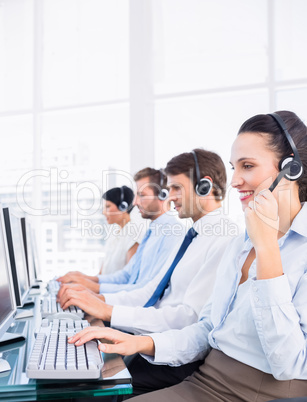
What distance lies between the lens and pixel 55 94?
4695 mm

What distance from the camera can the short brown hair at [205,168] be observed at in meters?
2.03

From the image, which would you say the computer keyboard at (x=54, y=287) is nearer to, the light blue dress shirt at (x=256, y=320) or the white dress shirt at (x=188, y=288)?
the white dress shirt at (x=188, y=288)

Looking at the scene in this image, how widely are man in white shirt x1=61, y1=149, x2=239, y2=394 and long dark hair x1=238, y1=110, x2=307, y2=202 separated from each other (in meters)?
0.58

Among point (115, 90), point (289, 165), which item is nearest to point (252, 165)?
point (289, 165)

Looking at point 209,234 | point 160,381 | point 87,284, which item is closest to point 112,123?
point 87,284

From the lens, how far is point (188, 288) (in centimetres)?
166

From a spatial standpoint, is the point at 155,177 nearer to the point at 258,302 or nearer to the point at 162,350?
the point at 162,350

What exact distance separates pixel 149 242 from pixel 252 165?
1.50 metres

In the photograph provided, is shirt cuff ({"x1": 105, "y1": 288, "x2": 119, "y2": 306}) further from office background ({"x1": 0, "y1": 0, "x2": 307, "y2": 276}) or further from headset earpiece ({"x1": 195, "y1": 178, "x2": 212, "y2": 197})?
office background ({"x1": 0, "y1": 0, "x2": 307, "y2": 276})

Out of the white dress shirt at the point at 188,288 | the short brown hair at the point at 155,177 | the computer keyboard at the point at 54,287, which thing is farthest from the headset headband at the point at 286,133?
the short brown hair at the point at 155,177

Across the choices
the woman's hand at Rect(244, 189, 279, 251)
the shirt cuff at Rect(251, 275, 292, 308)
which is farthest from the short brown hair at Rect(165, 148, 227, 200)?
the shirt cuff at Rect(251, 275, 292, 308)

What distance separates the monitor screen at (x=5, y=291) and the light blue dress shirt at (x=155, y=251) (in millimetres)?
1019

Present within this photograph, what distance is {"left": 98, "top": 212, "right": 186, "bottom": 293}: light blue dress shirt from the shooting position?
2398 millimetres

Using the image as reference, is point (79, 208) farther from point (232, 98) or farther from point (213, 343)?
point (213, 343)
